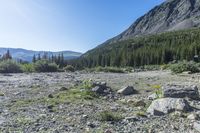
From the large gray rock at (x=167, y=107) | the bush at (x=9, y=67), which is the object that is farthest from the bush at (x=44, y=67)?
the large gray rock at (x=167, y=107)

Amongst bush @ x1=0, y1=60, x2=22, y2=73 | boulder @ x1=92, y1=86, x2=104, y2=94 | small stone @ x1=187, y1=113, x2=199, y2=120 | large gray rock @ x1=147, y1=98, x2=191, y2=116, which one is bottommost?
small stone @ x1=187, y1=113, x2=199, y2=120

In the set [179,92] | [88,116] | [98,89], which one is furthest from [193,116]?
[98,89]

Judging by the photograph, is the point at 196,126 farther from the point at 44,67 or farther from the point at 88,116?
the point at 44,67

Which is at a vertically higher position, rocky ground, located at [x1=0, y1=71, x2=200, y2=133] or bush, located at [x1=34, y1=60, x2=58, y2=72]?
bush, located at [x1=34, y1=60, x2=58, y2=72]

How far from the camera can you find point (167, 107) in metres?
12.7

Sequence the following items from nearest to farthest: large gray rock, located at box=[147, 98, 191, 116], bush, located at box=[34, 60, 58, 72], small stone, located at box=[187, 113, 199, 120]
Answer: small stone, located at box=[187, 113, 199, 120] < large gray rock, located at box=[147, 98, 191, 116] < bush, located at box=[34, 60, 58, 72]

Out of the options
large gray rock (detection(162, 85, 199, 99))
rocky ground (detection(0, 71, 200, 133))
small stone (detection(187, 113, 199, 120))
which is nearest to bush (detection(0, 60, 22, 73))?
rocky ground (detection(0, 71, 200, 133))

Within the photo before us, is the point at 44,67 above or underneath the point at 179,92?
above

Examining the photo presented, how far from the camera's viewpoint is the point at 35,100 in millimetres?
15625

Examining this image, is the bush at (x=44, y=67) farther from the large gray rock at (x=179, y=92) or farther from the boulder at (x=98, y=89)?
the large gray rock at (x=179, y=92)

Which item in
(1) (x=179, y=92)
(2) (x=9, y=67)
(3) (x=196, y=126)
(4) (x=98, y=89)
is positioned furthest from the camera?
(2) (x=9, y=67)

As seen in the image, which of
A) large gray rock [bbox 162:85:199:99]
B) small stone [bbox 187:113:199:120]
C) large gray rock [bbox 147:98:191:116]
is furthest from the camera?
large gray rock [bbox 162:85:199:99]

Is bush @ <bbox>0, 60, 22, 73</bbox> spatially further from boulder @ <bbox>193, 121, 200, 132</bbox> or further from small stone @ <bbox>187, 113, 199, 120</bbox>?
boulder @ <bbox>193, 121, 200, 132</bbox>

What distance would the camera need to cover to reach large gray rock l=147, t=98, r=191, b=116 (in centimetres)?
1257
